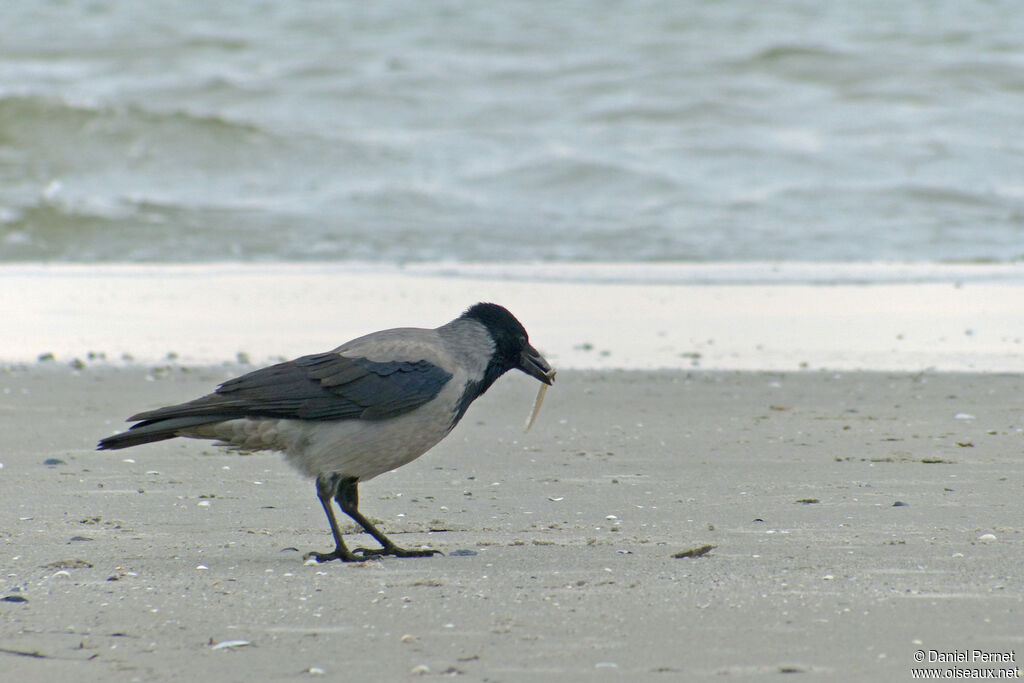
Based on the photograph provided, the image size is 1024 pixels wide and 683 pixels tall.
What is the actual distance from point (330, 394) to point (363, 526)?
0.47m

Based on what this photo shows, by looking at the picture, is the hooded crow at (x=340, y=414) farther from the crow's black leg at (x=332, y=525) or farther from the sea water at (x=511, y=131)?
the sea water at (x=511, y=131)

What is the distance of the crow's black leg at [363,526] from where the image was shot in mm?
4602

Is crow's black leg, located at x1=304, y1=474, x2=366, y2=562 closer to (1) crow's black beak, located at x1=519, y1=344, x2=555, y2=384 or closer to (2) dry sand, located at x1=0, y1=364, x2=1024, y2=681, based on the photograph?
(2) dry sand, located at x1=0, y1=364, x2=1024, y2=681

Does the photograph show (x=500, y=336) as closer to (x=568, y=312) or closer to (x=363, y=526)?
(x=363, y=526)

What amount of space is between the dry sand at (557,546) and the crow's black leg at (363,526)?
0.09 metres

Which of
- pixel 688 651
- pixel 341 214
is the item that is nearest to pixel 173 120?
pixel 341 214

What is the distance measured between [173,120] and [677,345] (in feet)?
54.4

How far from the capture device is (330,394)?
4656mm

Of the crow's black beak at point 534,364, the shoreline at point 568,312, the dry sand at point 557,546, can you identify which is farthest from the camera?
the shoreline at point 568,312

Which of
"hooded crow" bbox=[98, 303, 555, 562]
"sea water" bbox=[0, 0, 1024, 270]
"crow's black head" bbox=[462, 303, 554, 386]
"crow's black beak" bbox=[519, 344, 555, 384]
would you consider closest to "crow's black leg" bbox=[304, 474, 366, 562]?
"hooded crow" bbox=[98, 303, 555, 562]

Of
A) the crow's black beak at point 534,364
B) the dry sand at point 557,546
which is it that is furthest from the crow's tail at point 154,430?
the crow's black beak at point 534,364

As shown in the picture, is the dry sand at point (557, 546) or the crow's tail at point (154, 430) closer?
the dry sand at point (557, 546)

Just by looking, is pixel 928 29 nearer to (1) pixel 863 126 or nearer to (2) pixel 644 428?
(1) pixel 863 126

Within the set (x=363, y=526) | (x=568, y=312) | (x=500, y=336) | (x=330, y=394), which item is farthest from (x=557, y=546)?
(x=568, y=312)
